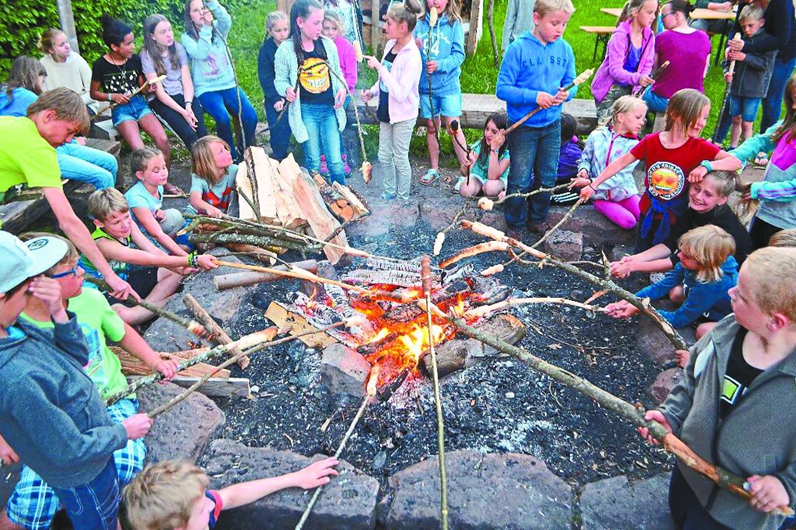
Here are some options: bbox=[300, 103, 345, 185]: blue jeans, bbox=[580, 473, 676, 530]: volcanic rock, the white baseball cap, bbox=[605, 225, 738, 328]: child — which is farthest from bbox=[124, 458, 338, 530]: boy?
bbox=[300, 103, 345, 185]: blue jeans

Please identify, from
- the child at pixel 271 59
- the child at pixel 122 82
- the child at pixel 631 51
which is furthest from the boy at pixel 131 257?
the child at pixel 631 51

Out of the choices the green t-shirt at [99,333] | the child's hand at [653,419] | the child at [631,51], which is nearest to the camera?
the child's hand at [653,419]

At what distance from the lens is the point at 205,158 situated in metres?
4.73

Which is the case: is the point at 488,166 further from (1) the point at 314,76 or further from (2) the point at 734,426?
(2) the point at 734,426

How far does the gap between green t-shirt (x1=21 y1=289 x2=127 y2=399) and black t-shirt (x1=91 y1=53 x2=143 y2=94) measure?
4299mm

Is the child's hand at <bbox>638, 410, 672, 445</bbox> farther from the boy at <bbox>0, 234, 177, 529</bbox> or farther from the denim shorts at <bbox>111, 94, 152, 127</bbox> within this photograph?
the denim shorts at <bbox>111, 94, 152, 127</bbox>

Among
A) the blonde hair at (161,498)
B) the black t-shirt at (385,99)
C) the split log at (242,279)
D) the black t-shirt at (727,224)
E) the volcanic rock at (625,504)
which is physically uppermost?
the black t-shirt at (385,99)

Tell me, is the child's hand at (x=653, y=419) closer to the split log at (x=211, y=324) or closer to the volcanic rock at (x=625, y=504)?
the volcanic rock at (x=625, y=504)

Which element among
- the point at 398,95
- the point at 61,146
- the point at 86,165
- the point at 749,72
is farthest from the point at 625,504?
the point at 749,72

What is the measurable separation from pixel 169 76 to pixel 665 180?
542cm

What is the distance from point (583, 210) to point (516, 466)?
3.11m

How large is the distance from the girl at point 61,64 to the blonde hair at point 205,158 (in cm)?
249

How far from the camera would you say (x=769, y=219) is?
3.81 metres

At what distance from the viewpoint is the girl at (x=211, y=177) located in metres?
4.72
